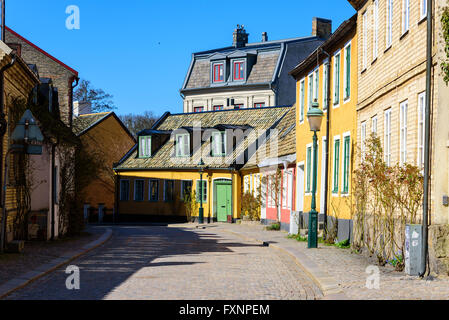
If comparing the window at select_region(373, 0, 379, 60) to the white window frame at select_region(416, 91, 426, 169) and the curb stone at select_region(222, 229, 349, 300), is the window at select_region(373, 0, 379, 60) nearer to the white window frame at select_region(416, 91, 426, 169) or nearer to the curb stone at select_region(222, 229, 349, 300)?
the white window frame at select_region(416, 91, 426, 169)

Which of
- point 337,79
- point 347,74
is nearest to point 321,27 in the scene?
point 337,79

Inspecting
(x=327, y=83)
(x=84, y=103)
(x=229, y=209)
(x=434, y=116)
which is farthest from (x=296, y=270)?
(x=84, y=103)

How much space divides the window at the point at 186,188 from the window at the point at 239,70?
13.5 metres

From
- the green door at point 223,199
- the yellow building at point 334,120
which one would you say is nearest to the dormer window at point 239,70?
the green door at point 223,199

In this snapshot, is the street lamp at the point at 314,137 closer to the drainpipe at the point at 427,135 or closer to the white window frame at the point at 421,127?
the white window frame at the point at 421,127

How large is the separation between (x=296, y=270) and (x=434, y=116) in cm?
422

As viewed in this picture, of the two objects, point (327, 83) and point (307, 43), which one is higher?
point (307, 43)

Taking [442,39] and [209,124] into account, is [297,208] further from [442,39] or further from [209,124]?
[209,124]

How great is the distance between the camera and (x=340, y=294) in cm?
1041

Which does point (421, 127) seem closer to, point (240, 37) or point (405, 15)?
point (405, 15)

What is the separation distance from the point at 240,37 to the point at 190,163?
21567 mm

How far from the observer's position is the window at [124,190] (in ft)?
154

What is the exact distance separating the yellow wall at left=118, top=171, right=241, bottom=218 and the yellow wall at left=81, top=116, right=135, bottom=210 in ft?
8.54

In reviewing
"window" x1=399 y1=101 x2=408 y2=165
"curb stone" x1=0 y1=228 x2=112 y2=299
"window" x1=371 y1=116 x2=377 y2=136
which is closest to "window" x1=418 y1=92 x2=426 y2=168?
"window" x1=399 y1=101 x2=408 y2=165
